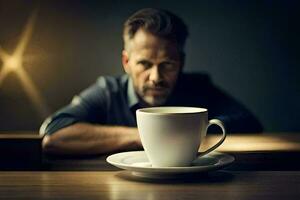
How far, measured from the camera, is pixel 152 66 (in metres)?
1.39

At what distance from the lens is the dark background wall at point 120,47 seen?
1.40m

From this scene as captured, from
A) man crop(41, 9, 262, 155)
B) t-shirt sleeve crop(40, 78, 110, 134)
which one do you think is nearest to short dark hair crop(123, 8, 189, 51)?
man crop(41, 9, 262, 155)

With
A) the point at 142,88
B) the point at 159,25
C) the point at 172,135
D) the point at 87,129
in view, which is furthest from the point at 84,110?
the point at 172,135

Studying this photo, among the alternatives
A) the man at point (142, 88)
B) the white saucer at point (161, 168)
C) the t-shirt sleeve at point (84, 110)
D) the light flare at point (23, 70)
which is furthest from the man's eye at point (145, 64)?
the white saucer at point (161, 168)

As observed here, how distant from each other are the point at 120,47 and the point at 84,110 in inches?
6.9

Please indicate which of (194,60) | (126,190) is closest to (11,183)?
(126,190)

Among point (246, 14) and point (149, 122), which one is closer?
point (149, 122)

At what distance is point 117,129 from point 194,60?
0.25 m

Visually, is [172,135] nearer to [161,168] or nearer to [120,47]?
[161,168]

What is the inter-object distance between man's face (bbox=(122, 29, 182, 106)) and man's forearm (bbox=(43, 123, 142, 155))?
0.10 m

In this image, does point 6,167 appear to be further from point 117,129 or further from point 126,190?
point 126,190

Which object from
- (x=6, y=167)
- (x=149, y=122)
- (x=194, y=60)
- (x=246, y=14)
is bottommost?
(x=6, y=167)

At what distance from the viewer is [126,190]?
697mm

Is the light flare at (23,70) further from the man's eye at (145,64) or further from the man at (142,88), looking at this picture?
the man's eye at (145,64)
